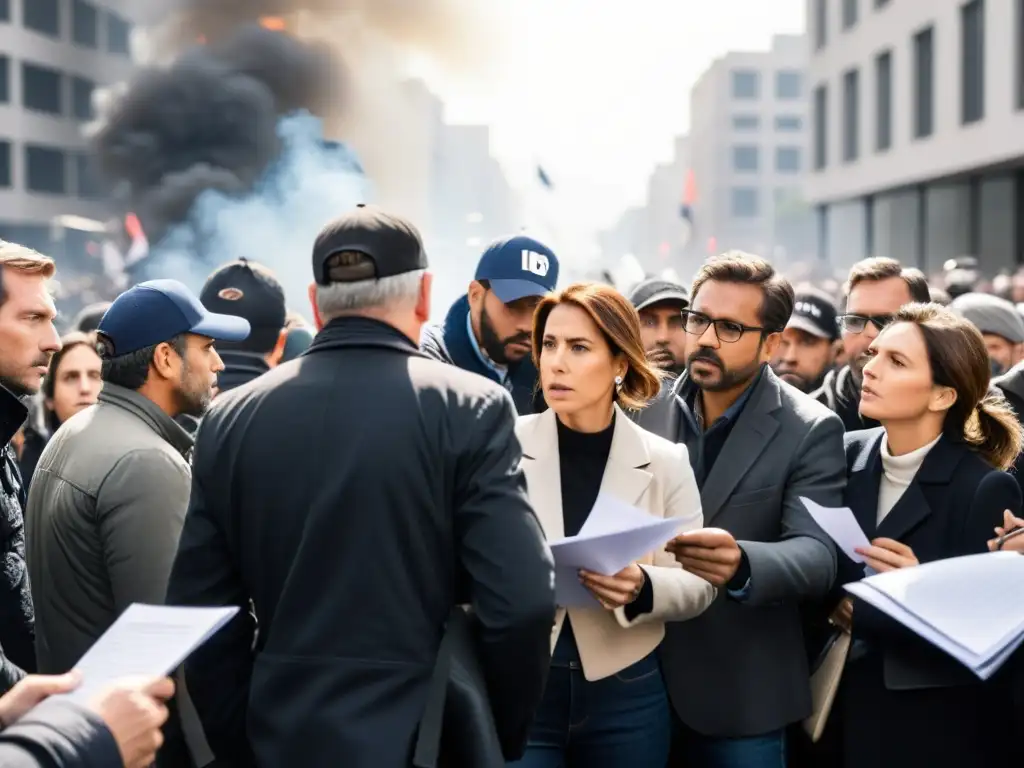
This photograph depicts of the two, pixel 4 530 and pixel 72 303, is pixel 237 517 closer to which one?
pixel 4 530

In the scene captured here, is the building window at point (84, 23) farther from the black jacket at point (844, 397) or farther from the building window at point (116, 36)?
the black jacket at point (844, 397)

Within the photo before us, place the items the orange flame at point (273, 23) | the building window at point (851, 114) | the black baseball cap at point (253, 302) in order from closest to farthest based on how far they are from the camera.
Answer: the black baseball cap at point (253, 302) < the orange flame at point (273, 23) < the building window at point (851, 114)

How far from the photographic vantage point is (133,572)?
3.42 m

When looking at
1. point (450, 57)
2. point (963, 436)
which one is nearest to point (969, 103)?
point (450, 57)

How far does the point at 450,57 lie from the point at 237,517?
2760cm

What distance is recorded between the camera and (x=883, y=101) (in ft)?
107

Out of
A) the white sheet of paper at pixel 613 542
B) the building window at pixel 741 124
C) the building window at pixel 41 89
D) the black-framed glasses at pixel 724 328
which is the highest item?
the building window at pixel 741 124

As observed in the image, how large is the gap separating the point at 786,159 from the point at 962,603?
10750cm

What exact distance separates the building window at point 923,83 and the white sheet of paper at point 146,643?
28666 millimetres

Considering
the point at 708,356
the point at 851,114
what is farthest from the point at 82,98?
the point at 708,356

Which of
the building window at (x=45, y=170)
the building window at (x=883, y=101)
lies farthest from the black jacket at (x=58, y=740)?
the building window at (x=45, y=170)

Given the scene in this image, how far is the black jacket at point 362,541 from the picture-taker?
269 centimetres

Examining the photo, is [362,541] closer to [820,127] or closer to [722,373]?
[722,373]

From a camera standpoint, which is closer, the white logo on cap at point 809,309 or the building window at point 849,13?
the white logo on cap at point 809,309
